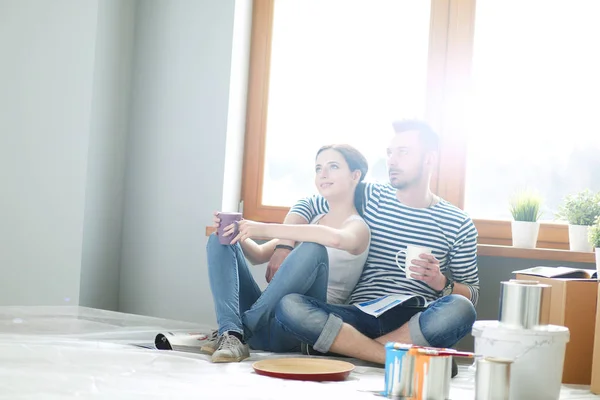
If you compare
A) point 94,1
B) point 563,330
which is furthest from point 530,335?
point 94,1

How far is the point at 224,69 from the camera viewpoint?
319 cm

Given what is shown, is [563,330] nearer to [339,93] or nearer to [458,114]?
[458,114]

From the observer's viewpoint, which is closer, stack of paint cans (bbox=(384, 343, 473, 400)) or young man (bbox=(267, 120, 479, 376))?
stack of paint cans (bbox=(384, 343, 473, 400))

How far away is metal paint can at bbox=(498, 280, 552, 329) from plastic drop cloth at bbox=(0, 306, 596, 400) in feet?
0.80

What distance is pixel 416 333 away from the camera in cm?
224

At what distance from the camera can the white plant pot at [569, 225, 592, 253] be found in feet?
8.57

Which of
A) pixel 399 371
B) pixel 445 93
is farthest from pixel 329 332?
pixel 445 93

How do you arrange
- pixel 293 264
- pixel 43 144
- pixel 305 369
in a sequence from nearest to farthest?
pixel 305 369, pixel 293 264, pixel 43 144

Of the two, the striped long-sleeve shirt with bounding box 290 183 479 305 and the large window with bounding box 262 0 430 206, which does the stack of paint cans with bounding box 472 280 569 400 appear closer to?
the striped long-sleeve shirt with bounding box 290 183 479 305

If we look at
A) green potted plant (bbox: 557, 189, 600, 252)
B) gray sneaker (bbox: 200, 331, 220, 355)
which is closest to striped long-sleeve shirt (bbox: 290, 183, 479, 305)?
green potted plant (bbox: 557, 189, 600, 252)

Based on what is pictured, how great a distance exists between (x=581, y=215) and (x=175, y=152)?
5.38ft

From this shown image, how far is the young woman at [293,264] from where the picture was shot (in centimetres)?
230

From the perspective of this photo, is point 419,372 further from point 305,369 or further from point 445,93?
point 445,93

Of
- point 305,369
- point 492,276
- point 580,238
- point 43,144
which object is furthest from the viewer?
point 43,144
